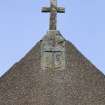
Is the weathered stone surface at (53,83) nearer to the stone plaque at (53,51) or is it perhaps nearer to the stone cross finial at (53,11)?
the stone plaque at (53,51)

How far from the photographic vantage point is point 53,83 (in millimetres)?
11414

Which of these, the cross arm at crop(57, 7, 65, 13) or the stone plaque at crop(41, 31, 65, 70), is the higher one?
the cross arm at crop(57, 7, 65, 13)

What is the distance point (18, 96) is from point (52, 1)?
3.07 metres

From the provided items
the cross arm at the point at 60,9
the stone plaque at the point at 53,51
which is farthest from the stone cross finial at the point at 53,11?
the stone plaque at the point at 53,51

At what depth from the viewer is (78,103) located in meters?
11.1

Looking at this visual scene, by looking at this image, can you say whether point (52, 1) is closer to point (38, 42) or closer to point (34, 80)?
point (38, 42)

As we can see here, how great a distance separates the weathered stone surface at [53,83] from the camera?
11.2 m

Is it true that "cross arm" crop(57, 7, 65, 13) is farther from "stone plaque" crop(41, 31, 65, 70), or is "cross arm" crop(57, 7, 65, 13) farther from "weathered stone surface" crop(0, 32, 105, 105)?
"weathered stone surface" crop(0, 32, 105, 105)

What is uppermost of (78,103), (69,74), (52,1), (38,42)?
(52,1)

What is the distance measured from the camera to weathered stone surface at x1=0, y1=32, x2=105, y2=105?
36.6ft

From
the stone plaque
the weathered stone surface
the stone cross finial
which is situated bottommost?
the weathered stone surface

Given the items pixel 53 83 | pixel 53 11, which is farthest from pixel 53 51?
pixel 53 11

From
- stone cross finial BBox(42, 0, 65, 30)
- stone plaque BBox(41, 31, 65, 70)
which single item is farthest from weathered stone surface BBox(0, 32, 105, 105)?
stone cross finial BBox(42, 0, 65, 30)

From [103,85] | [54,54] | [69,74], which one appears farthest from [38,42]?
[103,85]
